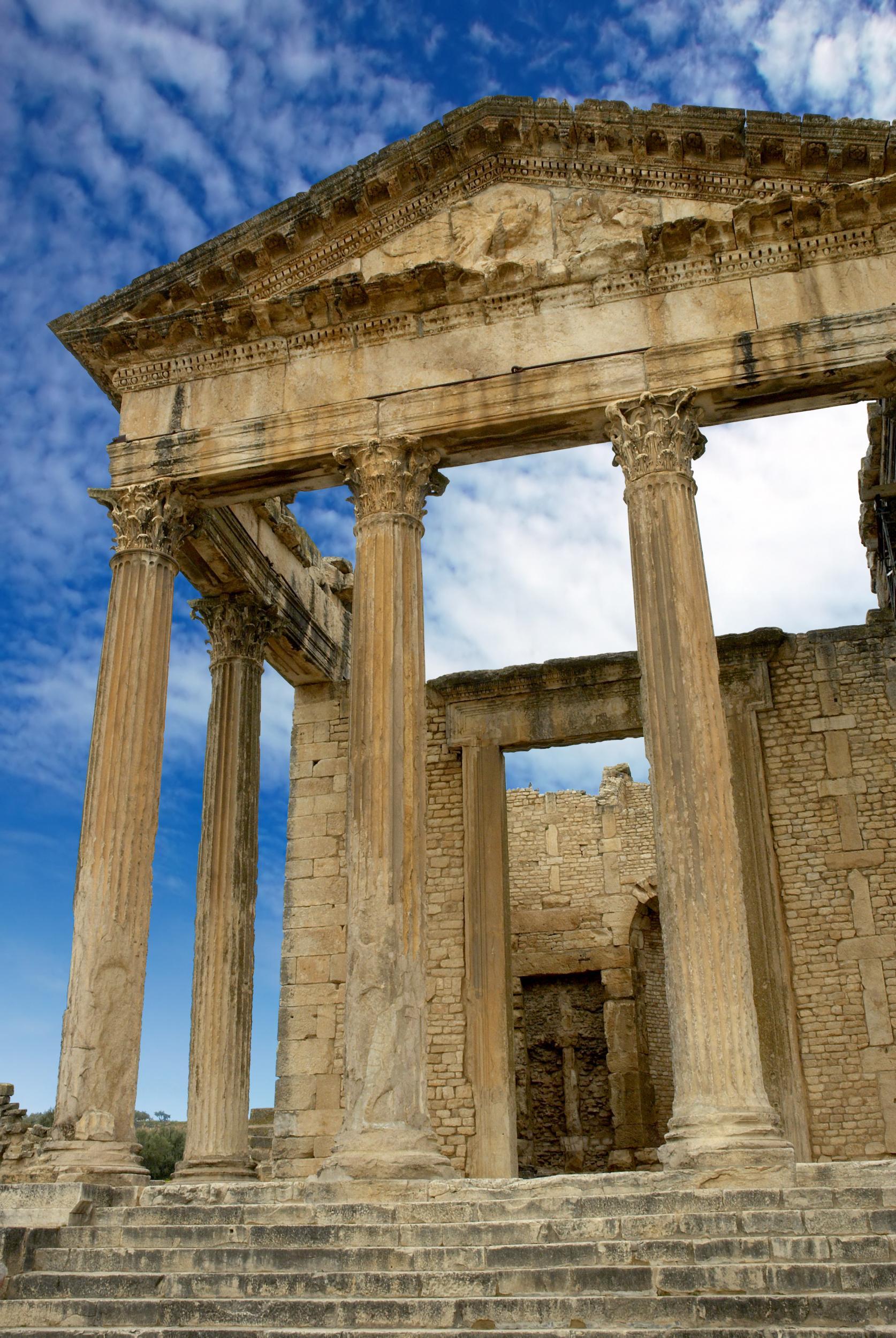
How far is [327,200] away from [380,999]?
827 centimetres

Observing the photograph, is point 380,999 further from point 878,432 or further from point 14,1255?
point 878,432

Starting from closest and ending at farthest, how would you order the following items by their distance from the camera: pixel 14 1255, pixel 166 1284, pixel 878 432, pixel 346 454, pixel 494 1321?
pixel 494 1321 < pixel 166 1284 < pixel 14 1255 < pixel 346 454 < pixel 878 432

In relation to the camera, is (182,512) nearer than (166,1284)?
No

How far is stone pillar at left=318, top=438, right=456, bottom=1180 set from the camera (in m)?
9.88

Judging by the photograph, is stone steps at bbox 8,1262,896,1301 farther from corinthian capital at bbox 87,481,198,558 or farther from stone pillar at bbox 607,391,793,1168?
corinthian capital at bbox 87,481,198,558

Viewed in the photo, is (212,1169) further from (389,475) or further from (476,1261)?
(389,475)

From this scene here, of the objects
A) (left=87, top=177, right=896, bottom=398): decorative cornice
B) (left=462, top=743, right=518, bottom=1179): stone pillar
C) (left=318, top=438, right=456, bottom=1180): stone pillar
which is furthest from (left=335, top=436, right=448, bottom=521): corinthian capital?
(left=462, top=743, right=518, bottom=1179): stone pillar

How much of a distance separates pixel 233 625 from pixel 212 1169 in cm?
634

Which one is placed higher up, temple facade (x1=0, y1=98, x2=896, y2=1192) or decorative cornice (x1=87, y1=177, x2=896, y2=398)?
decorative cornice (x1=87, y1=177, x2=896, y2=398)

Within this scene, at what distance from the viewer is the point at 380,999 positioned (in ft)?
33.8

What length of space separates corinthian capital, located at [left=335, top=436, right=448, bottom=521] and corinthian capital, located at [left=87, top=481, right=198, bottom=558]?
1.92 meters

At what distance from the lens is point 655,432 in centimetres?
1153

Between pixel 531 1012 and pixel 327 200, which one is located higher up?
pixel 327 200

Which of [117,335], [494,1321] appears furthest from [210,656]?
[494,1321]
